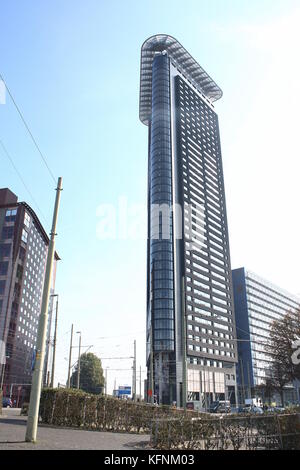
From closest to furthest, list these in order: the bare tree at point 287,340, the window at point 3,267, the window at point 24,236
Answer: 1. the bare tree at point 287,340
2. the window at point 3,267
3. the window at point 24,236

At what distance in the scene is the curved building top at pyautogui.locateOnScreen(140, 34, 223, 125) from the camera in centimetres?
13775

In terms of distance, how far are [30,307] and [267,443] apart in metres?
93.0

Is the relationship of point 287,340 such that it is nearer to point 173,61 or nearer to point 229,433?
point 229,433

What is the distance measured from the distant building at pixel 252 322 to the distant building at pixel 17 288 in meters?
69.8

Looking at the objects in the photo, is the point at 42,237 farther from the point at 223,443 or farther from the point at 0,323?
the point at 223,443

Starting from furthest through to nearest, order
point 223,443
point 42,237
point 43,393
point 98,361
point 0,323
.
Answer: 1. point 42,237
2. point 98,361
3. point 0,323
4. point 43,393
5. point 223,443

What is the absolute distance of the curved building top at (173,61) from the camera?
137750mm

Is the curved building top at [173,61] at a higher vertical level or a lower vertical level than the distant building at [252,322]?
higher

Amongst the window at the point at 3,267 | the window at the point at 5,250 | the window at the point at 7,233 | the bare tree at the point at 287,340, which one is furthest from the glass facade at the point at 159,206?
the bare tree at the point at 287,340

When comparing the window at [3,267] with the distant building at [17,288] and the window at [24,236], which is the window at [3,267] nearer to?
the distant building at [17,288]

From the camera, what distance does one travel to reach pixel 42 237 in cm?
11338

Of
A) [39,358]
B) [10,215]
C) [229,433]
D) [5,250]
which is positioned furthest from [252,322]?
[39,358]

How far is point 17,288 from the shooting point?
298 ft

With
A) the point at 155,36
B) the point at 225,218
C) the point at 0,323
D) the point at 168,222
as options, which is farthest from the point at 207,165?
the point at 0,323
